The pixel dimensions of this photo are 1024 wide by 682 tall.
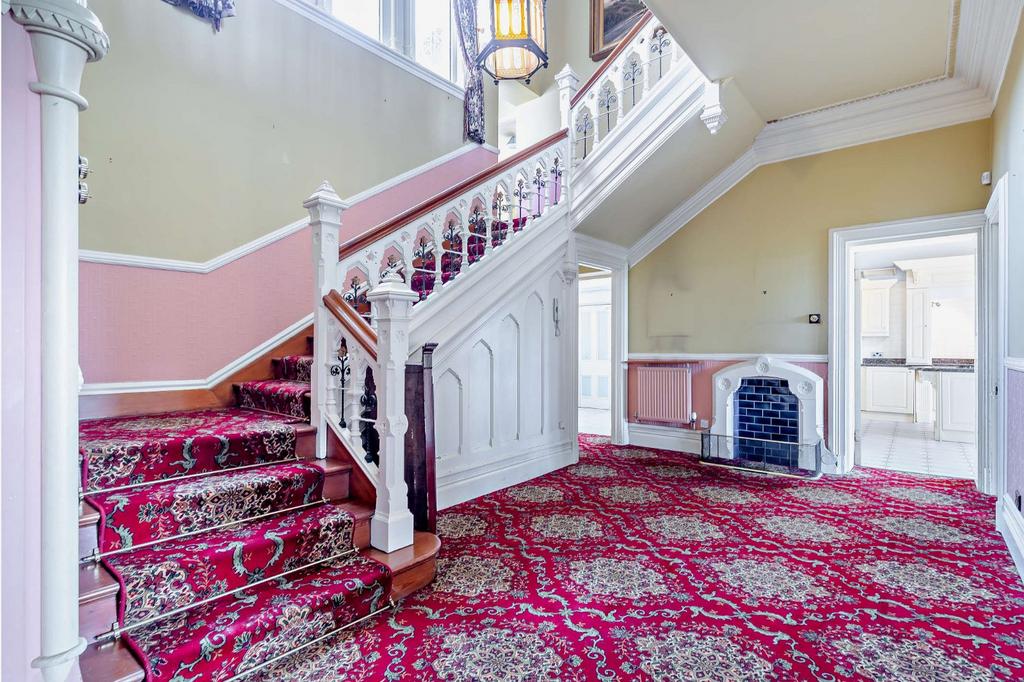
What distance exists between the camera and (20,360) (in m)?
0.92

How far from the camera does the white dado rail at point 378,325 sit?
2232mm

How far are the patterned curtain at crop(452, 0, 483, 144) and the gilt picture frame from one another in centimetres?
179

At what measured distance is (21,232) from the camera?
3.14 feet

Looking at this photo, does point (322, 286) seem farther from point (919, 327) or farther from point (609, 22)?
point (919, 327)

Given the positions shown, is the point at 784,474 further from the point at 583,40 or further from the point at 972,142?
the point at 583,40

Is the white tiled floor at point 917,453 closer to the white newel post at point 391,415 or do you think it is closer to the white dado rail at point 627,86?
the white dado rail at point 627,86

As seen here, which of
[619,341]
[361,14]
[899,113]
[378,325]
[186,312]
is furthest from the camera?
[619,341]

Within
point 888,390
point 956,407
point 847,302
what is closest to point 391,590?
point 847,302

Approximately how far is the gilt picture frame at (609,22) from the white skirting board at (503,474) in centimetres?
502

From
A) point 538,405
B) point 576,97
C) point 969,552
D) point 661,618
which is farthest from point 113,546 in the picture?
point 576,97

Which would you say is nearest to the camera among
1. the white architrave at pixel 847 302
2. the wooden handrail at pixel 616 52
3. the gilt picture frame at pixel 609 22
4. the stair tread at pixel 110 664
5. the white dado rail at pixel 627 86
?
the stair tread at pixel 110 664

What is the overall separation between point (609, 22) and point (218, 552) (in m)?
6.97

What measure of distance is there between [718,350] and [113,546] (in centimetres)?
475

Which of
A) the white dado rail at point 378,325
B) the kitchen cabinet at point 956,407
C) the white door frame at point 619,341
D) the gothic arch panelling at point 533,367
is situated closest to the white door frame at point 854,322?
the white door frame at point 619,341
